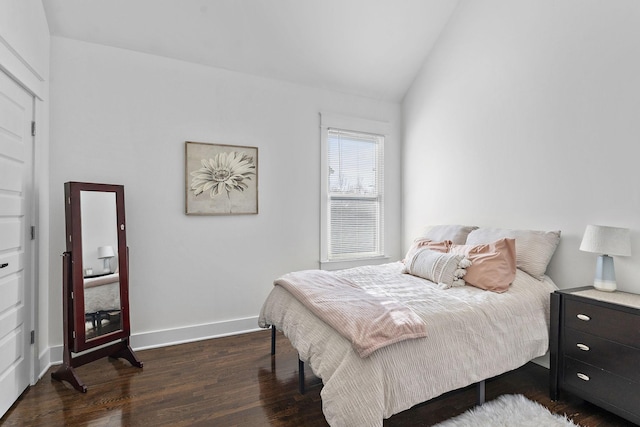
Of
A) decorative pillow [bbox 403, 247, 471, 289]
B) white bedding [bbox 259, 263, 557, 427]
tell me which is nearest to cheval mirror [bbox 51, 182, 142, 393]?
white bedding [bbox 259, 263, 557, 427]

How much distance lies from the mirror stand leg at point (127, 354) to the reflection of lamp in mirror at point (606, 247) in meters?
3.37

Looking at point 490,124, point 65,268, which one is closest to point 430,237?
point 490,124

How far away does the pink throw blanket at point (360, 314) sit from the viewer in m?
1.58

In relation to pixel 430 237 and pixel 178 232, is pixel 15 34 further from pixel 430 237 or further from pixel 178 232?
pixel 430 237

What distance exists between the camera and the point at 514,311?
6.88ft

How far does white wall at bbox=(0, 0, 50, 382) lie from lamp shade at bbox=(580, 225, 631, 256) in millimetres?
3855

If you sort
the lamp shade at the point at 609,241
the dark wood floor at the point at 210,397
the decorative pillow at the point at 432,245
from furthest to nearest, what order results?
the decorative pillow at the point at 432,245 → the lamp shade at the point at 609,241 → the dark wood floor at the point at 210,397

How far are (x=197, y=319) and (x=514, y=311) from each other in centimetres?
268

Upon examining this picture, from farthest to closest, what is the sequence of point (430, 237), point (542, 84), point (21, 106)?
point (430, 237), point (542, 84), point (21, 106)

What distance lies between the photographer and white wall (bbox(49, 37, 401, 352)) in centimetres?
271

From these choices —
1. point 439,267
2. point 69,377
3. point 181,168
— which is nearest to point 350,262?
point 439,267

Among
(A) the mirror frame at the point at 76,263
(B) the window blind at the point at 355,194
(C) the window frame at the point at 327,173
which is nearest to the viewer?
(A) the mirror frame at the point at 76,263

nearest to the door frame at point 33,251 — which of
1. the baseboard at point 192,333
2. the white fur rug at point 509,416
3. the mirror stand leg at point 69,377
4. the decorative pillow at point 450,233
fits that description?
the mirror stand leg at point 69,377

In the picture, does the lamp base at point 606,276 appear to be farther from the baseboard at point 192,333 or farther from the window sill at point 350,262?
the baseboard at point 192,333
